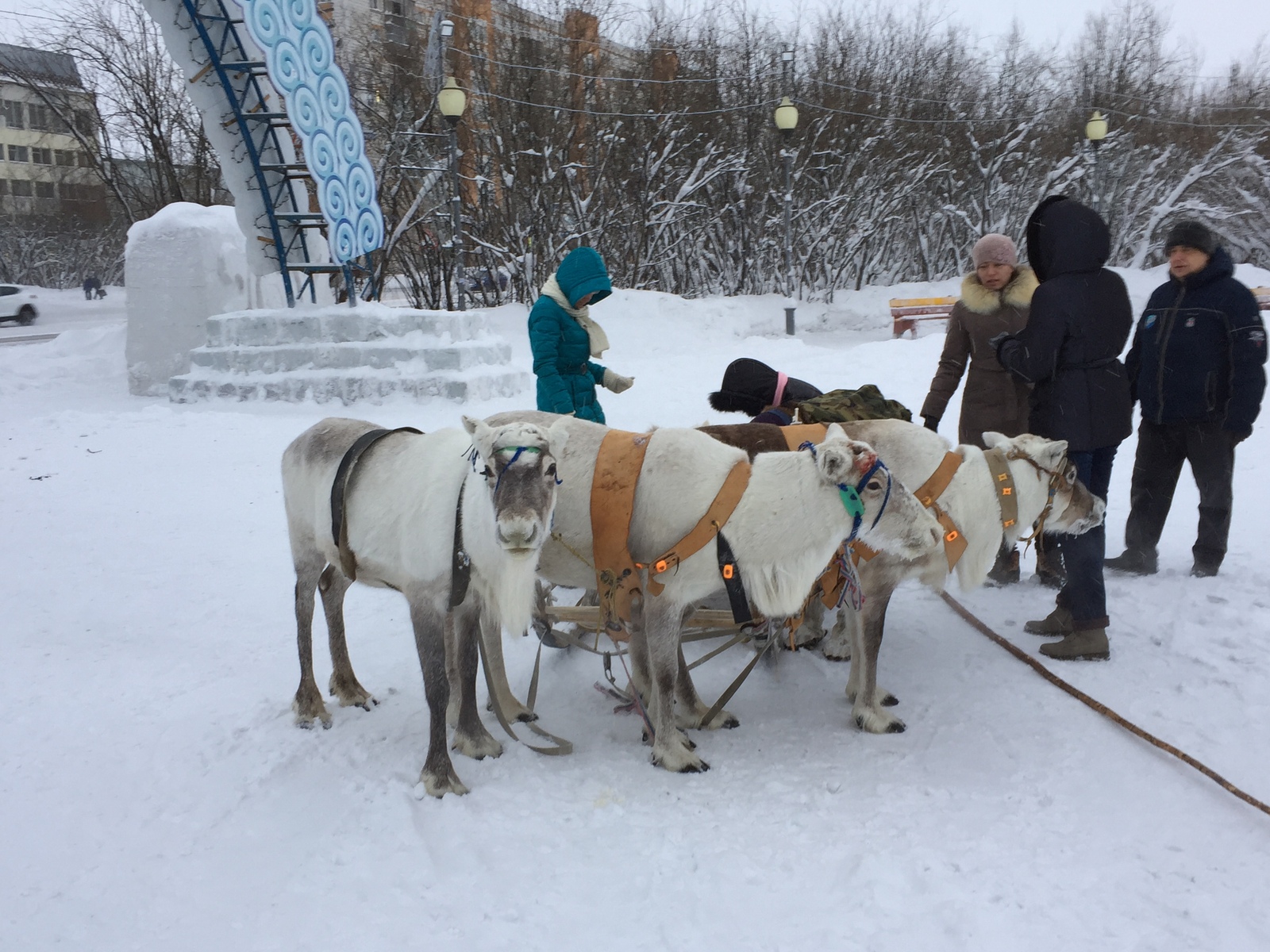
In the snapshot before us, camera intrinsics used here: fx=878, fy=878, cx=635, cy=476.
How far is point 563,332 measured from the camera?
4.82 meters

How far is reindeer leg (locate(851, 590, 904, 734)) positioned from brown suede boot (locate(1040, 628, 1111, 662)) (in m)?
1.05

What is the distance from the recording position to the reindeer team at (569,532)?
315 cm

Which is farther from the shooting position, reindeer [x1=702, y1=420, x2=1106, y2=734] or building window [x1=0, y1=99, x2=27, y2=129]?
building window [x1=0, y1=99, x2=27, y2=129]

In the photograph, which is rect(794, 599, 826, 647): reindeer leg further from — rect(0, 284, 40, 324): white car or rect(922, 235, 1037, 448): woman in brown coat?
rect(0, 284, 40, 324): white car

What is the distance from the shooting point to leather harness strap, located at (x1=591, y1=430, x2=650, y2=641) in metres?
3.37

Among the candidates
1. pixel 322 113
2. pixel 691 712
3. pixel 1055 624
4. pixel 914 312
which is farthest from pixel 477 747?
pixel 914 312

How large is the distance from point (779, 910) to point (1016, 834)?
887mm

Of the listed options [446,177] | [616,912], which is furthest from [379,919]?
[446,177]

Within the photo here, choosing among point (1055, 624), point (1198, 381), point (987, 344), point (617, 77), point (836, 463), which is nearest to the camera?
point (836, 463)

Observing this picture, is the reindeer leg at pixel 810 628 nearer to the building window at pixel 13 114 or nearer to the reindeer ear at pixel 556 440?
the reindeer ear at pixel 556 440

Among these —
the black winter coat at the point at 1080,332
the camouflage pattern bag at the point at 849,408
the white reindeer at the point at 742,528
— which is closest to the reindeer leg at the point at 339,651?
the white reindeer at the point at 742,528

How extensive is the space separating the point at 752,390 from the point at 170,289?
9391mm

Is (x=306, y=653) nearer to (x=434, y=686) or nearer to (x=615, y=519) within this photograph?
(x=434, y=686)

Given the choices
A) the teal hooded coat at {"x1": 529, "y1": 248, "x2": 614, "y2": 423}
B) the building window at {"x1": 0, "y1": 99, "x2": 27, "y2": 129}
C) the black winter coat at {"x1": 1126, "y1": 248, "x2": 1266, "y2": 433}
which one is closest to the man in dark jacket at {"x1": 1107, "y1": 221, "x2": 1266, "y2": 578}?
the black winter coat at {"x1": 1126, "y1": 248, "x2": 1266, "y2": 433}
